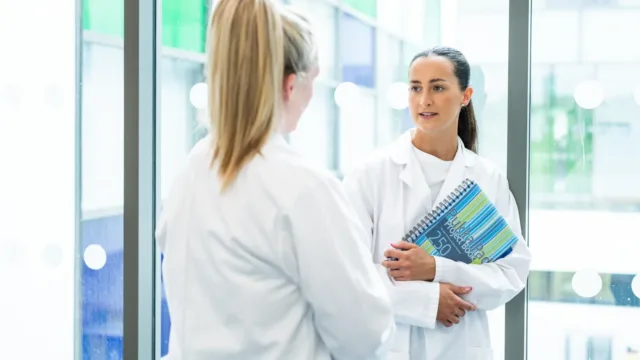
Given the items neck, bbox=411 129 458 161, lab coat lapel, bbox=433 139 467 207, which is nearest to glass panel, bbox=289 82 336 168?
neck, bbox=411 129 458 161

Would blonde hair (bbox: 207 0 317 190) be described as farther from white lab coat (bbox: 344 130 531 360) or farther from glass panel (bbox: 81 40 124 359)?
glass panel (bbox: 81 40 124 359)

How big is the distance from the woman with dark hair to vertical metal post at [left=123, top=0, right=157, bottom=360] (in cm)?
77

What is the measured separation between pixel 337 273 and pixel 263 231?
14cm

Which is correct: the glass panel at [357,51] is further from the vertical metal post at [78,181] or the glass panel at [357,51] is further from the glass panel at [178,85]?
the vertical metal post at [78,181]

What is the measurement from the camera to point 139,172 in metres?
2.29

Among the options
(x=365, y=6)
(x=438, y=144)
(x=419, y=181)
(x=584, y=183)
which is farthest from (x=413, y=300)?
(x=365, y=6)

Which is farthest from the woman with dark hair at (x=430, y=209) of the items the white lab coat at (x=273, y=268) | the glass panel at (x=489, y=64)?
the white lab coat at (x=273, y=268)

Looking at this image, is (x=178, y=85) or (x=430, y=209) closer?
(x=430, y=209)

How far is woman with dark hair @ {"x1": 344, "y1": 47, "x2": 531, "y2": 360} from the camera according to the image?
1.77 m

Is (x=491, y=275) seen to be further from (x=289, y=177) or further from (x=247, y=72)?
(x=247, y=72)

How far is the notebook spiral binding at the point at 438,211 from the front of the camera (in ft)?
5.84
